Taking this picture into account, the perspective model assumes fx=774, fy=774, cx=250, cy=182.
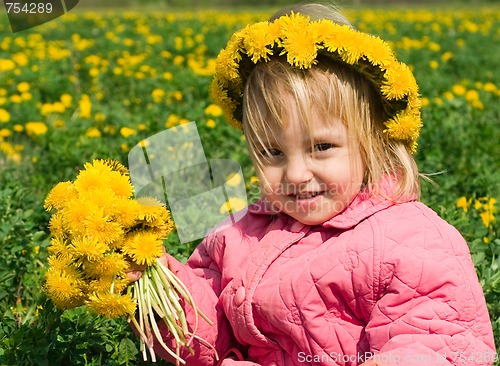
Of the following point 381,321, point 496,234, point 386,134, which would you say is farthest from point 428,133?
point 381,321

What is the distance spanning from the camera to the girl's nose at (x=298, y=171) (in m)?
2.20

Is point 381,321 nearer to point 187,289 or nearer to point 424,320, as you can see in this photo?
point 424,320

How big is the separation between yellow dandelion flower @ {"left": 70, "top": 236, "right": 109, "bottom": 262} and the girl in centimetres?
31

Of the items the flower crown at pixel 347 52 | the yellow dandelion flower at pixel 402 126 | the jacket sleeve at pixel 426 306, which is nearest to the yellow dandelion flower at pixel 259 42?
the flower crown at pixel 347 52

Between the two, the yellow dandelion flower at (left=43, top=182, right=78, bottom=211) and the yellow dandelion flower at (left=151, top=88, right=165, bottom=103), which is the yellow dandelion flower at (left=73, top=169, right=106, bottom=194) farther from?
the yellow dandelion flower at (left=151, top=88, right=165, bottom=103)

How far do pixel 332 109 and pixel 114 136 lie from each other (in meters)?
3.44

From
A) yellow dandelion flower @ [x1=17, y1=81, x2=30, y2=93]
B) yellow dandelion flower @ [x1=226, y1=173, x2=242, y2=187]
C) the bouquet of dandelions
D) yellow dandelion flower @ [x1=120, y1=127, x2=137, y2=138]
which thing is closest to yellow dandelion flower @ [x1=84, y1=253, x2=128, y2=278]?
the bouquet of dandelions

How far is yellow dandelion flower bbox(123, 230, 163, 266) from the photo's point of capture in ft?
6.81

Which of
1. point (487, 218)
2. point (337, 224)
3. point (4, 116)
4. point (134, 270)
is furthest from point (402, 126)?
point (4, 116)

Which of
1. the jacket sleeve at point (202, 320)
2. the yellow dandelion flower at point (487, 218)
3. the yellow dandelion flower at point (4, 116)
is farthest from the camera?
the yellow dandelion flower at point (4, 116)

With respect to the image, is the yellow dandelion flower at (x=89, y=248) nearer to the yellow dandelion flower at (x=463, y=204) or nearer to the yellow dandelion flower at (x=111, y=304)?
the yellow dandelion flower at (x=111, y=304)

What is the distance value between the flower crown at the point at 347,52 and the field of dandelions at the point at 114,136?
1.40ft

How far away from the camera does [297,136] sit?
2.20 meters

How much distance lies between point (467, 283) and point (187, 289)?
0.81 m
